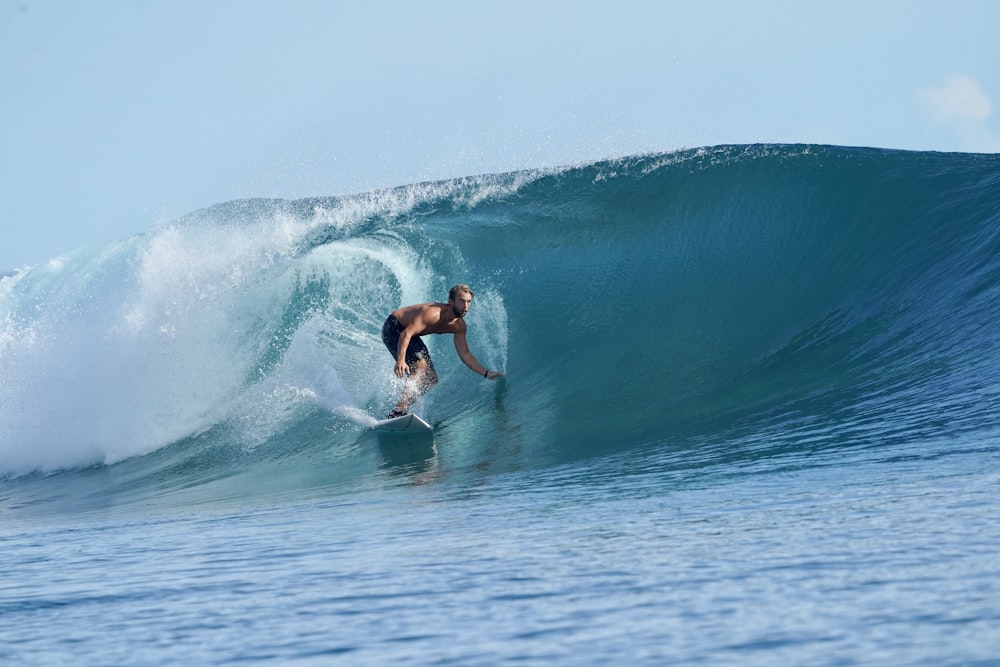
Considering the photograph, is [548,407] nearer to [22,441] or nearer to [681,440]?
[681,440]

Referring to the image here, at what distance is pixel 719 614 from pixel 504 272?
8.67m

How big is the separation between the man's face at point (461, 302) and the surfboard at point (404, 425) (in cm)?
84

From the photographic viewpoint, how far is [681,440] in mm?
6145

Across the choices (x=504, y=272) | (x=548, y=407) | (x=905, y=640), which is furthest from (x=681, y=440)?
(x=504, y=272)

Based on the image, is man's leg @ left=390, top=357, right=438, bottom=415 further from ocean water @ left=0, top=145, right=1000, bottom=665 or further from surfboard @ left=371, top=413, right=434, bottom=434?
ocean water @ left=0, top=145, right=1000, bottom=665

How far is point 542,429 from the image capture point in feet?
24.1

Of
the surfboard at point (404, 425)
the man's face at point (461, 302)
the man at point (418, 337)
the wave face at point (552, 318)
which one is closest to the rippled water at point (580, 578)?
the wave face at point (552, 318)

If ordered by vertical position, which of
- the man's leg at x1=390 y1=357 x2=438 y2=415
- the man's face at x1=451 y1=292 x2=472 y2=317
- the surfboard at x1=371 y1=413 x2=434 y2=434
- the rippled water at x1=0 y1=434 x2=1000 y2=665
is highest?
the man's face at x1=451 y1=292 x2=472 y2=317

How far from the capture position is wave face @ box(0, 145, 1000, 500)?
23.7ft

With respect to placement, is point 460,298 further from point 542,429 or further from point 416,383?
point 542,429

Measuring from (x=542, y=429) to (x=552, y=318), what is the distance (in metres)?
2.74

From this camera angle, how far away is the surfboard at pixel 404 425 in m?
7.59

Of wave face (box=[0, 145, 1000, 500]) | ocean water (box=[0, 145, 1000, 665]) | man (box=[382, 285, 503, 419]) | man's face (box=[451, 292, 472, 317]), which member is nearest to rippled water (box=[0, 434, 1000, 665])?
ocean water (box=[0, 145, 1000, 665])

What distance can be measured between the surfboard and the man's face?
837mm
